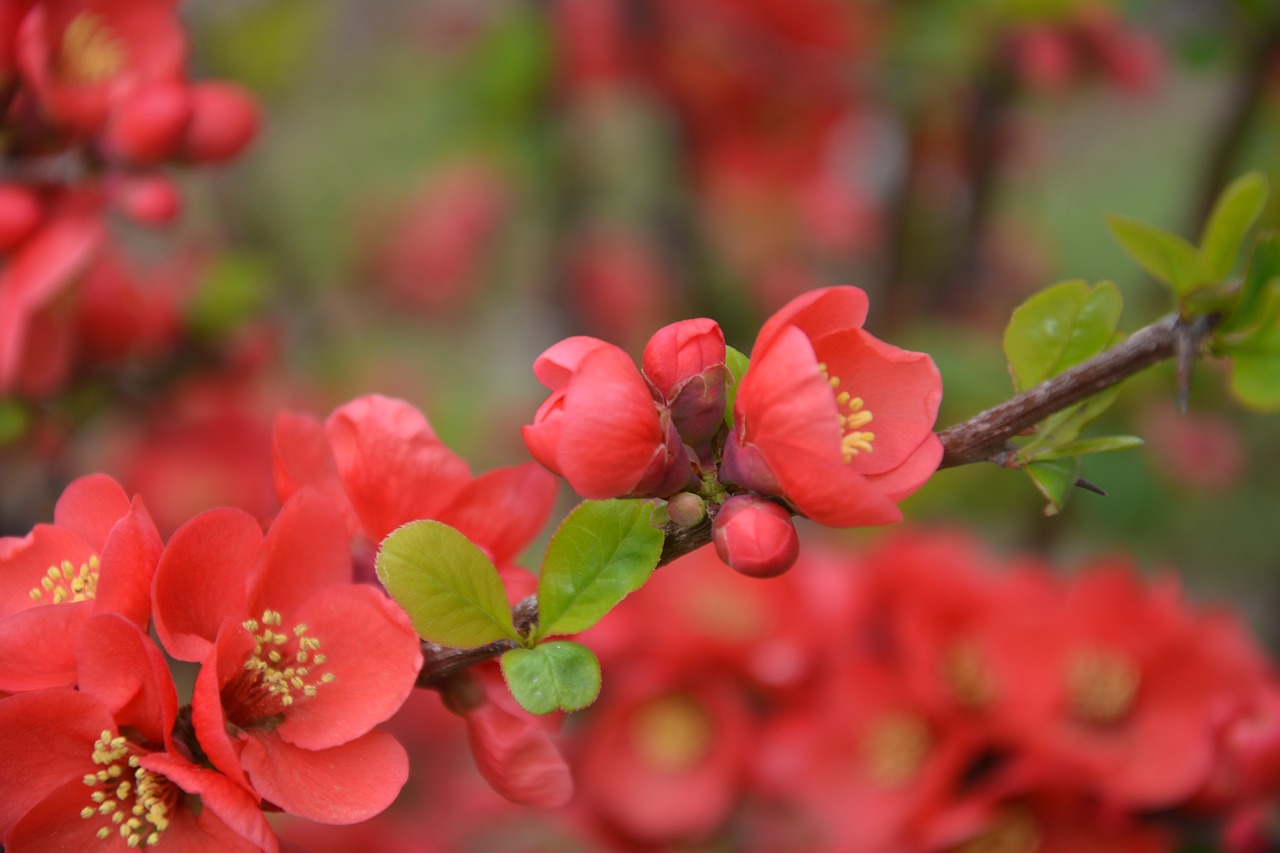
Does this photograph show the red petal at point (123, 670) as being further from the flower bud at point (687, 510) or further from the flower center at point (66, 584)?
the flower bud at point (687, 510)

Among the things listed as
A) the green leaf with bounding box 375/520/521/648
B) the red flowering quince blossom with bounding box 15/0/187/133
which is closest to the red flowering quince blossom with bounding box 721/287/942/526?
the green leaf with bounding box 375/520/521/648

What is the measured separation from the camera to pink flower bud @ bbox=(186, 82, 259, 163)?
70 cm

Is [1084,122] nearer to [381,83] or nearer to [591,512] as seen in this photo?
[381,83]

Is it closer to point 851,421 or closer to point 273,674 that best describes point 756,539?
point 851,421

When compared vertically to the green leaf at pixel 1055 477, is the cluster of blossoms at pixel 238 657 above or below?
below

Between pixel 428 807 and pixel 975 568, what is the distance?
0.64 m

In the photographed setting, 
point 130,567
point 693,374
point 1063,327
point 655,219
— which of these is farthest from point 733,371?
point 655,219

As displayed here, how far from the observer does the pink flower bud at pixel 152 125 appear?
2.19 ft

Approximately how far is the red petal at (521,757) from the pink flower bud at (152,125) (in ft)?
1.34

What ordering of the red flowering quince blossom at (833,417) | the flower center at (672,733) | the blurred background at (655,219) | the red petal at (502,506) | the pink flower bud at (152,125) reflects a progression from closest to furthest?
the red flowering quince blossom at (833,417) → the red petal at (502,506) → the pink flower bud at (152,125) → the flower center at (672,733) → the blurred background at (655,219)

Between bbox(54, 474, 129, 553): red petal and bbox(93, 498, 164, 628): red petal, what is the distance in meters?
0.02

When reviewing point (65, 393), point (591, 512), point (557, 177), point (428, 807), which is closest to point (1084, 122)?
point (557, 177)

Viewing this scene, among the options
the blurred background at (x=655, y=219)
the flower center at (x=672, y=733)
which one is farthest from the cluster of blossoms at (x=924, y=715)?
the blurred background at (x=655, y=219)

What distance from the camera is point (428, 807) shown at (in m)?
1.19
